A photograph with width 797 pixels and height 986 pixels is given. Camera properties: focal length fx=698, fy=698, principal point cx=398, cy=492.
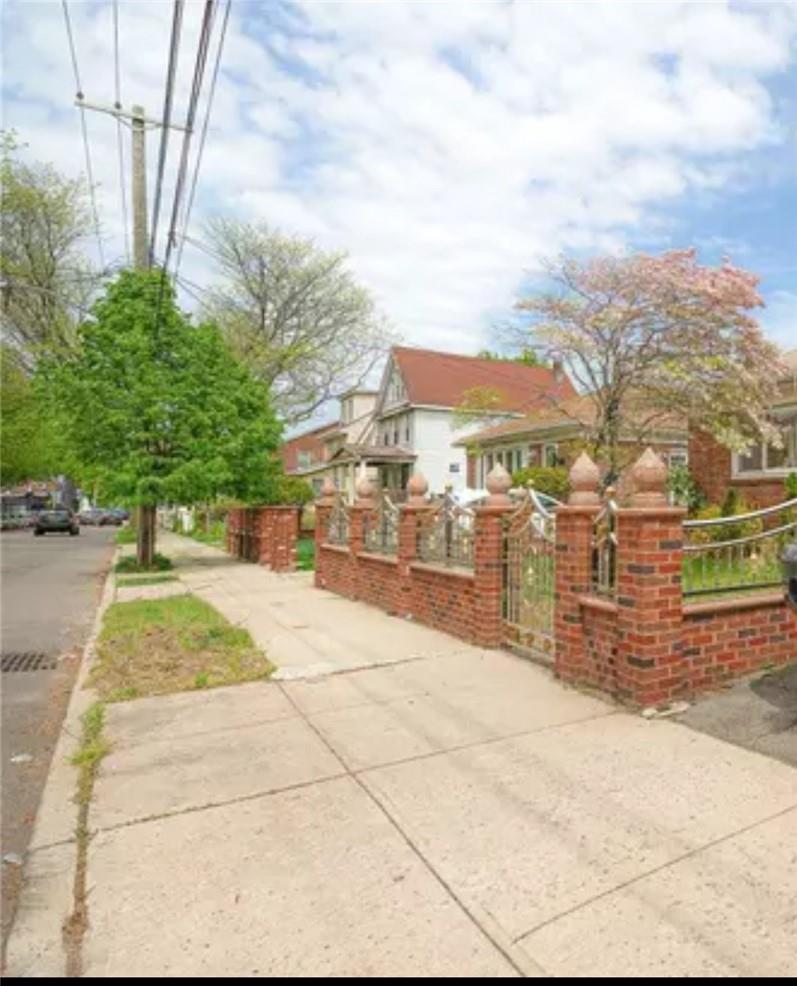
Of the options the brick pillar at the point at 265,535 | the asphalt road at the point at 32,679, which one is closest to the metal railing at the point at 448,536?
the asphalt road at the point at 32,679

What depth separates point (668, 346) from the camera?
13.8 m

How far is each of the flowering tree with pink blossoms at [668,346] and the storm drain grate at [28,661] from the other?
37.0ft

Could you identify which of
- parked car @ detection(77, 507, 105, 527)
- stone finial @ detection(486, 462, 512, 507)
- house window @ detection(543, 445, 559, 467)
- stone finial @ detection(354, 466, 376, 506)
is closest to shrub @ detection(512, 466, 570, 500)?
house window @ detection(543, 445, 559, 467)

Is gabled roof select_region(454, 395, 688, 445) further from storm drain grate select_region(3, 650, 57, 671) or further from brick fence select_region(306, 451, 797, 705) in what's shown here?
storm drain grate select_region(3, 650, 57, 671)

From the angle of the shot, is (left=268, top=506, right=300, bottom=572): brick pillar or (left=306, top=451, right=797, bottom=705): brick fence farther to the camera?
(left=268, top=506, right=300, bottom=572): brick pillar

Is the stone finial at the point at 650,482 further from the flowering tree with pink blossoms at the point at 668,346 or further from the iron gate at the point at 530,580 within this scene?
the flowering tree with pink blossoms at the point at 668,346

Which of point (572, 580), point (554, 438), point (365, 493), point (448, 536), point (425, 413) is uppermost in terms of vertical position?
point (425, 413)

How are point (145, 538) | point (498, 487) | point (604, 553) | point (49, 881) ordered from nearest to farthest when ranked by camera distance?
point (49, 881)
point (604, 553)
point (498, 487)
point (145, 538)

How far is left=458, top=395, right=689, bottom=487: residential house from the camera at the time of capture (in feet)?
52.0

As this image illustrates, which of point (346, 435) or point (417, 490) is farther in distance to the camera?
point (346, 435)

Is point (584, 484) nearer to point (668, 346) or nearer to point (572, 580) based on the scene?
point (572, 580)

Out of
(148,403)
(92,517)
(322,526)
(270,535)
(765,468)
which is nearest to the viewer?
(322,526)

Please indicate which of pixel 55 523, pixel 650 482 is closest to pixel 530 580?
pixel 650 482

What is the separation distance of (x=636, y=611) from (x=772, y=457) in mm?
11078
